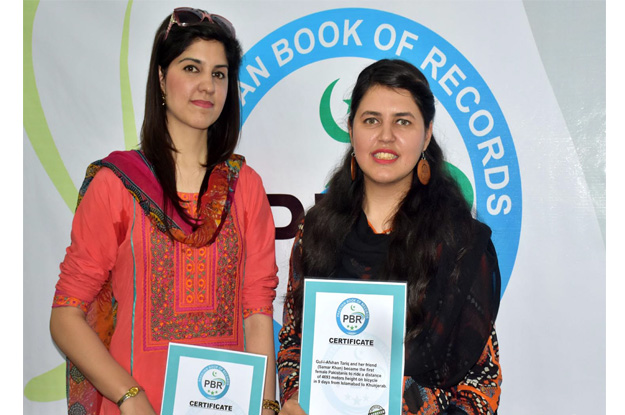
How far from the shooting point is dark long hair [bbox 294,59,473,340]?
164 centimetres

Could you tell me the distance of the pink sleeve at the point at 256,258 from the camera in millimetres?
1924

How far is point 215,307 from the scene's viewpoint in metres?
1.84

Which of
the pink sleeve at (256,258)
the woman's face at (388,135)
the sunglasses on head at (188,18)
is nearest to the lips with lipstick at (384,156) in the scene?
the woman's face at (388,135)

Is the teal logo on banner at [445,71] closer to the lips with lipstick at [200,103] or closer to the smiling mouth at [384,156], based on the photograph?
the lips with lipstick at [200,103]

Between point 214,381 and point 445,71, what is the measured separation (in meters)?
1.73

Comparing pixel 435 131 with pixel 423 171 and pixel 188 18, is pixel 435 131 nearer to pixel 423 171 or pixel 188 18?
pixel 423 171

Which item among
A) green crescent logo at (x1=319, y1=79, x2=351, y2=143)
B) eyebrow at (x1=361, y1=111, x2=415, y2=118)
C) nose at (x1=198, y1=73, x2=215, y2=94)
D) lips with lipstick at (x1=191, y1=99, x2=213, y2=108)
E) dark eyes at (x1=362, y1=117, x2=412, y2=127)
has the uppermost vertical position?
green crescent logo at (x1=319, y1=79, x2=351, y2=143)

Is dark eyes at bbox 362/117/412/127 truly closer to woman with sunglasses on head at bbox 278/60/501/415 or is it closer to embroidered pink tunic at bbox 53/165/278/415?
woman with sunglasses on head at bbox 278/60/501/415

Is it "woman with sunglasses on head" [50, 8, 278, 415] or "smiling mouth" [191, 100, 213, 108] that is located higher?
"smiling mouth" [191, 100, 213, 108]

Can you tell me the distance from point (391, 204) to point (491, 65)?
1117 millimetres

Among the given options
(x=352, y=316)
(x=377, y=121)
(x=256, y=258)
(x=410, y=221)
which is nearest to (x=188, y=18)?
(x=377, y=121)

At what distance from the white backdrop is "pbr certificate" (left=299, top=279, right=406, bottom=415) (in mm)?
1141

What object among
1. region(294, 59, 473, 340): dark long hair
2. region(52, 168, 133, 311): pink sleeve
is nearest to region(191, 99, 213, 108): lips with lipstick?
region(52, 168, 133, 311): pink sleeve

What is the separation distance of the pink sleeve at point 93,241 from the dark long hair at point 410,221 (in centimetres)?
62
